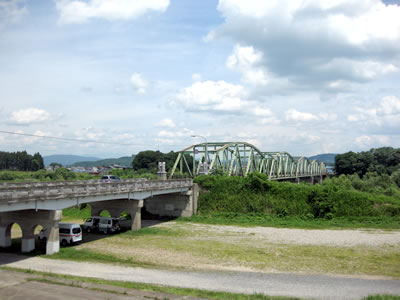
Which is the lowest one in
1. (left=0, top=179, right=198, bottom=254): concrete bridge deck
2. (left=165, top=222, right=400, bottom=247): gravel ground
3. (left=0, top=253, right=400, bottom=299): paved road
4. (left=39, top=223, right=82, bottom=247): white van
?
(left=165, top=222, right=400, bottom=247): gravel ground

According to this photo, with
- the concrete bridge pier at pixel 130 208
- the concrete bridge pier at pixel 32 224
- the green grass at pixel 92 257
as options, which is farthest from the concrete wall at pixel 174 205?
the concrete bridge pier at pixel 32 224

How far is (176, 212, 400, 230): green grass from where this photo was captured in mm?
43225

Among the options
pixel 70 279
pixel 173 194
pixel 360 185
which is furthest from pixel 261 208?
pixel 360 185

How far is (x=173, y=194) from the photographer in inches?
2100

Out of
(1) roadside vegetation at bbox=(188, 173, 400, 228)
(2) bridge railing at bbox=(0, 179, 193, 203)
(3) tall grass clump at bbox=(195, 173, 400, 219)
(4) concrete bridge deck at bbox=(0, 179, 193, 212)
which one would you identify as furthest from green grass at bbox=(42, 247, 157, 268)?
(3) tall grass clump at bbox=(195, 173, 400, 219)

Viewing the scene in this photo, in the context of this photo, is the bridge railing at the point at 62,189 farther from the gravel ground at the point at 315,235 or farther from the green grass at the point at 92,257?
the gravel ground at the point at 315,235

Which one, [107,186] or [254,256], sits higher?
[107,186]

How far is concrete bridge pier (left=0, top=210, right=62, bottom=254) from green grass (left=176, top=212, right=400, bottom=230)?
78.4 feet

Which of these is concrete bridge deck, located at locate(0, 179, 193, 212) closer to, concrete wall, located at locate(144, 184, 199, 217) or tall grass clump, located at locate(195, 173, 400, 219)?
concrete wall, located at locate(144, 184, 199, 217)

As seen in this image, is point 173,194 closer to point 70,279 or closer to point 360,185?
point 70,279

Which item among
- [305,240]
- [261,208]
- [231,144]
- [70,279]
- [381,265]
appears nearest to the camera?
[70,279]

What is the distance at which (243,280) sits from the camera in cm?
2247

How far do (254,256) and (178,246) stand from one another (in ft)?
25.9

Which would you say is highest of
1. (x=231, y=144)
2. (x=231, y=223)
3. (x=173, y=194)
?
(x=231, y=144)
